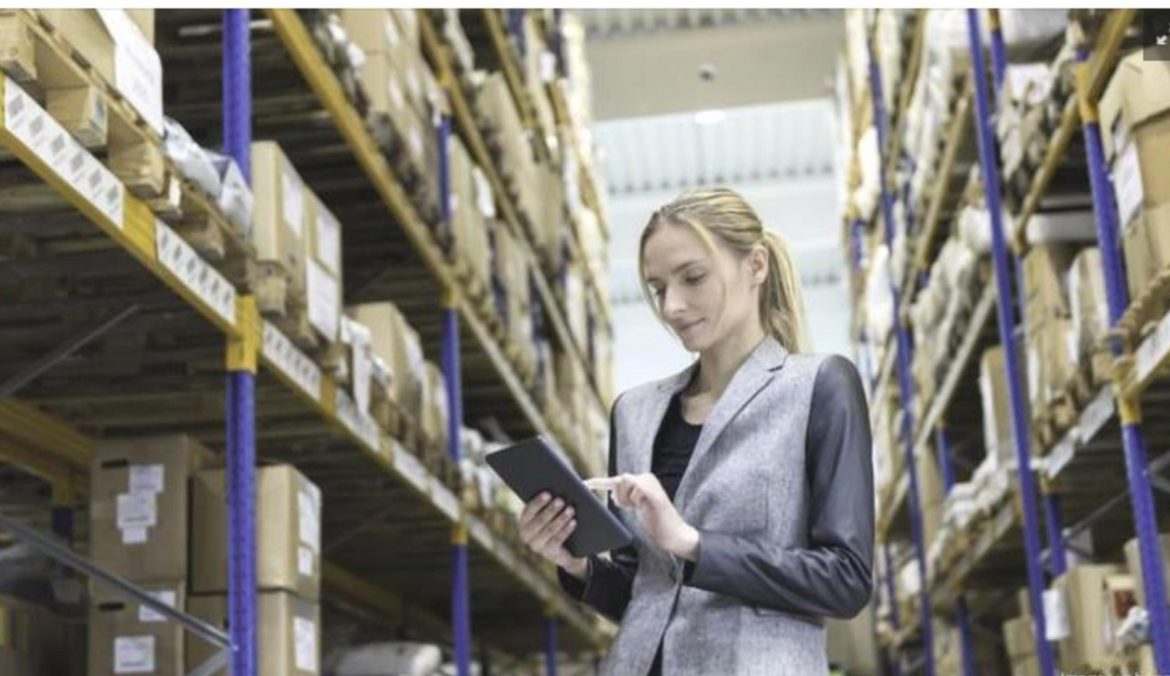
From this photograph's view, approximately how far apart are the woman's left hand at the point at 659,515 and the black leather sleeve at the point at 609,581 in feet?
0.82

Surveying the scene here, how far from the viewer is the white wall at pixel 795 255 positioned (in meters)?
19.9

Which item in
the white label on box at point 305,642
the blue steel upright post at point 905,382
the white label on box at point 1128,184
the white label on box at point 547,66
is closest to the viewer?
the white label on box at point 305,642

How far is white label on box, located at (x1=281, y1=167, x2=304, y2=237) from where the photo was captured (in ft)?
15.0

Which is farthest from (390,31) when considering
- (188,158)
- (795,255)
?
(795,255)

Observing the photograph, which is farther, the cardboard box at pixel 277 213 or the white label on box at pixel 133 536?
the cardboard box at pixel 277 213

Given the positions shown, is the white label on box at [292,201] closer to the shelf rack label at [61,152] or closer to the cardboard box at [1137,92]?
the shelf rack label at [61,152]

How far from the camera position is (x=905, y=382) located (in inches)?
428

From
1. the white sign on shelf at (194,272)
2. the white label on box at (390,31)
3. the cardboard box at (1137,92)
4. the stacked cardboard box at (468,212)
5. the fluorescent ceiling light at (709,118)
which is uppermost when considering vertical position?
the fluorescent ceiling light at (709,118)

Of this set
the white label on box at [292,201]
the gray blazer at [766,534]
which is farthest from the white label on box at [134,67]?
the gray blazer at [766,534]

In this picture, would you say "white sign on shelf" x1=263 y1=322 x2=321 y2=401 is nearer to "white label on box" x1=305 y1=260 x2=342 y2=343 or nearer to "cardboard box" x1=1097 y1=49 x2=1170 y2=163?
"white label on box" x1=305 y1=260 x2=342 y2=343

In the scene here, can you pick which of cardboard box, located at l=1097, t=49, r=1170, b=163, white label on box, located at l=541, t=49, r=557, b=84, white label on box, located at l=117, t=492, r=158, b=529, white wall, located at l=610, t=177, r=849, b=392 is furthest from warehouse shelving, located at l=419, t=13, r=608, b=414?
white wall, located at l=610, t=177, r=849, b=392

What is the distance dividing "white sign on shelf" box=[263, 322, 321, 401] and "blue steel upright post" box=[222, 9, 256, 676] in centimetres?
17

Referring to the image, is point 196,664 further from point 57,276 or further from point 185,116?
point 185,116

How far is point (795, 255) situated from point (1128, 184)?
1376cm
